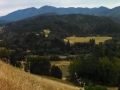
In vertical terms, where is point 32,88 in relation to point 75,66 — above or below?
above

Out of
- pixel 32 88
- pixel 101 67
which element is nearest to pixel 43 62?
pixel 101 67

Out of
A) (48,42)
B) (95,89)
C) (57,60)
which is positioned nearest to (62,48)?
(48,42)

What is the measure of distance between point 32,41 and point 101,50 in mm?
86398

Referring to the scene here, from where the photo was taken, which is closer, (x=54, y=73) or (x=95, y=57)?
(x=54, y=73)

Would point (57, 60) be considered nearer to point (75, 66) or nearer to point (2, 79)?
point (75, 66)

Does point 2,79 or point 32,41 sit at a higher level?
point 2,79

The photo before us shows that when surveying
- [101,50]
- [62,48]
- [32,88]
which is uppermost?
[32,88]

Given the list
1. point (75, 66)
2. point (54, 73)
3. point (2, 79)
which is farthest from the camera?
point (75, 66)

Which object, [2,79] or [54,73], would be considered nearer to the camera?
[2,79]

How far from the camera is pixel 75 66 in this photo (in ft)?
253

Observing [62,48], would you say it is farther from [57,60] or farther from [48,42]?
[57,60]

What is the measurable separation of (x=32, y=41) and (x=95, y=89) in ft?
437

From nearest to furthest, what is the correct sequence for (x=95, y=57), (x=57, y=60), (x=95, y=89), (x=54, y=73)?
1. (x=95, y=89)
2. (x=54, y=73)
3. (x=95, y=57)
4. (x=57, y=60)

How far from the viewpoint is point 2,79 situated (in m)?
5.95
